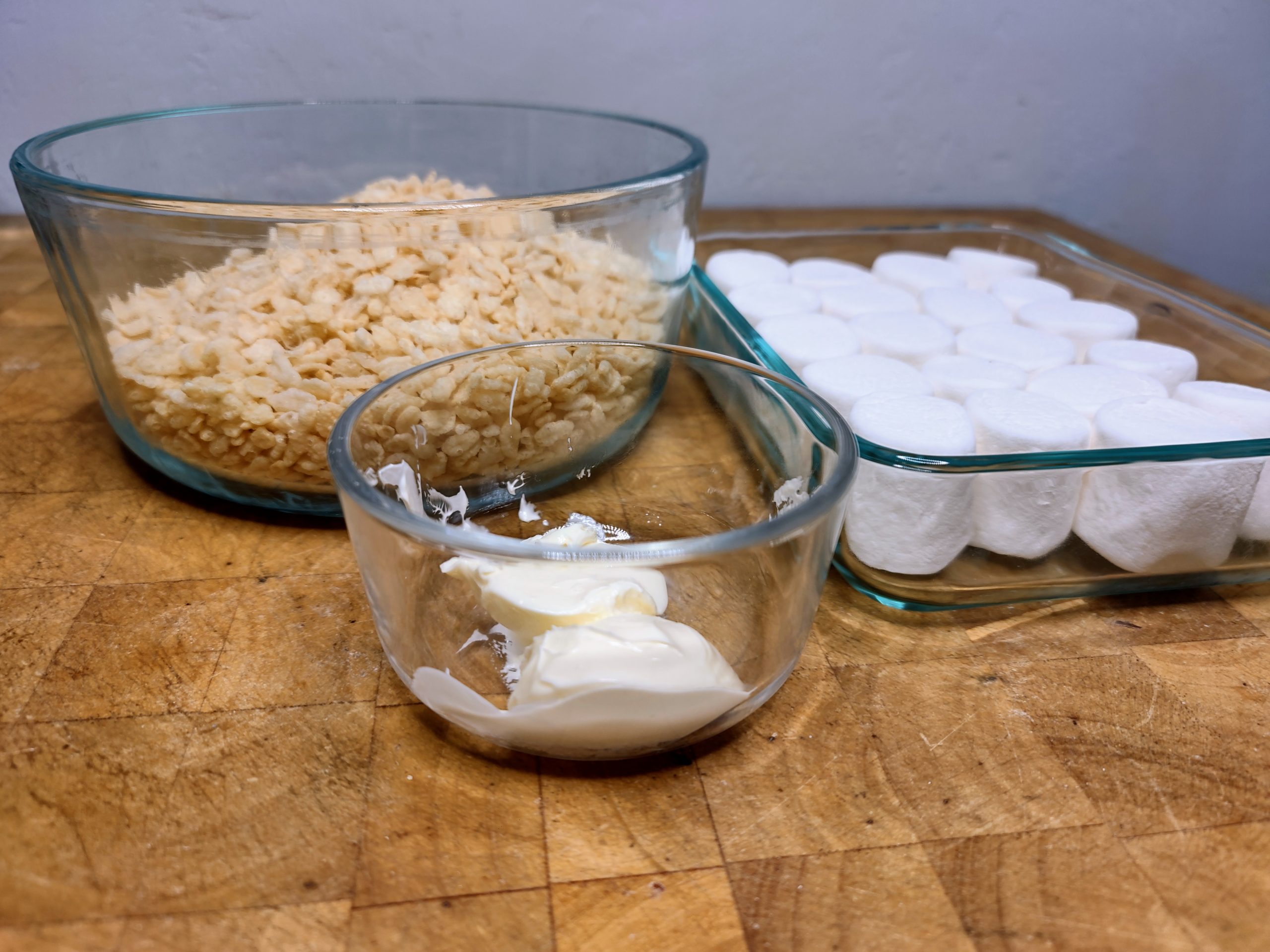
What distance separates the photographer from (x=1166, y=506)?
0.54m

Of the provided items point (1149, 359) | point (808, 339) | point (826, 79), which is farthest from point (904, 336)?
point (826, 79)

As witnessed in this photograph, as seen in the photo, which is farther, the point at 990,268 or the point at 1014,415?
the point at 990,268

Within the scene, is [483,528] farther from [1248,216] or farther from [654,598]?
[1248,216]

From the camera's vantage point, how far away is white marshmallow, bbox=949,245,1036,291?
927 mm

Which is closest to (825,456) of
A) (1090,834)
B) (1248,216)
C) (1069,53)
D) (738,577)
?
(738,577)

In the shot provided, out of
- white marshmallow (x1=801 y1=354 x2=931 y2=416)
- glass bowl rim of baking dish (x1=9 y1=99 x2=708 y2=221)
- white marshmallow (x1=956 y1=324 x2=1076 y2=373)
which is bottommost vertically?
white marshmallow (x1=956 y1=324 x2=1076 y2=373)

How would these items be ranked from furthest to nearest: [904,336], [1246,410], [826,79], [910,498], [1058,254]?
1. [826,79]
2. [1058,254]
3. [904,336]
4. [1246,410]
5. [910,498]

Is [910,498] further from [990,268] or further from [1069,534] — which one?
[990,268]

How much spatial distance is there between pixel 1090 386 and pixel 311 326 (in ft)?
1.74

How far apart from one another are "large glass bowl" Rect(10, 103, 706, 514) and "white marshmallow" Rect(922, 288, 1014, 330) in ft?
0.85

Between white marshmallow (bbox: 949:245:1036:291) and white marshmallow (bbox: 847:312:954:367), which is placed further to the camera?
white marshmallow (bbox: 949:245:1036:291)

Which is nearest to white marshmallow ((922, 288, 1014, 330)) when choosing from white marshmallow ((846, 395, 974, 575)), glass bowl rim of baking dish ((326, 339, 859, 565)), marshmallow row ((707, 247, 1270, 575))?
marshmallow row ((707, 247, 1270, 575))

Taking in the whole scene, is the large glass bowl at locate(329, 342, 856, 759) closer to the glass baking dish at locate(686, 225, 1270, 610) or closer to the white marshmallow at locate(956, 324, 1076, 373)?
the glass baking dish at locate(686, 225, 1270, 610)

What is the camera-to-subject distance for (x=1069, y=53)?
4.15 ft
